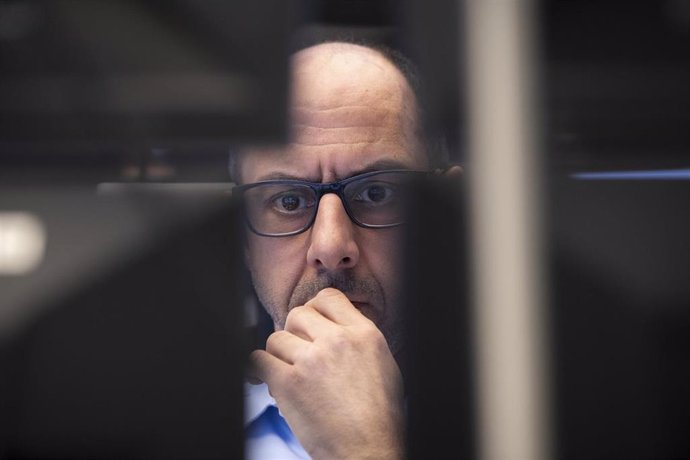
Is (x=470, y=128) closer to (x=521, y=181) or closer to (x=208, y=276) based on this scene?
(x=521, y=181)

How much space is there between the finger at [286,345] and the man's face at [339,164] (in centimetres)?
2

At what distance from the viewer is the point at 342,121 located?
1.33 metres

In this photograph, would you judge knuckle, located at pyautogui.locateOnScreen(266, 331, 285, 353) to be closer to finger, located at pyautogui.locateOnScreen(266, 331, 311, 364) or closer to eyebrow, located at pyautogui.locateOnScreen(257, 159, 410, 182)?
finger, located at pyautogui.locateOnScreen(266, 331, 311, 364)

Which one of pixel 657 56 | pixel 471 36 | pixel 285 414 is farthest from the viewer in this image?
pixel 657 56

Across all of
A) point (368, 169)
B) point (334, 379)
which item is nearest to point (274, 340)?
point (334, 379)

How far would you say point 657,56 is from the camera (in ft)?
4.83

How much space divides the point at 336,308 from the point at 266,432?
0.81ft

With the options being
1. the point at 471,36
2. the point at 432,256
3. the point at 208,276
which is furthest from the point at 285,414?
the point at 471,36

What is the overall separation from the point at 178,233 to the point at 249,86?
0.32 meters

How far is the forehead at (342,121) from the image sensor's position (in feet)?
4.33

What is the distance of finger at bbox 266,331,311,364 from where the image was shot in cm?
126

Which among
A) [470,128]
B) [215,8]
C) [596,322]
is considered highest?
[215,8]

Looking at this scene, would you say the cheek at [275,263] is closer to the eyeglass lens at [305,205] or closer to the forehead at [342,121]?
the eyeglass lens at [305,205]

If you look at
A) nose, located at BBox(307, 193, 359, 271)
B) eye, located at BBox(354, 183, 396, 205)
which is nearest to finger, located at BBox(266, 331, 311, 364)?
nose, located at BBox(307, 193, 359, 271)
